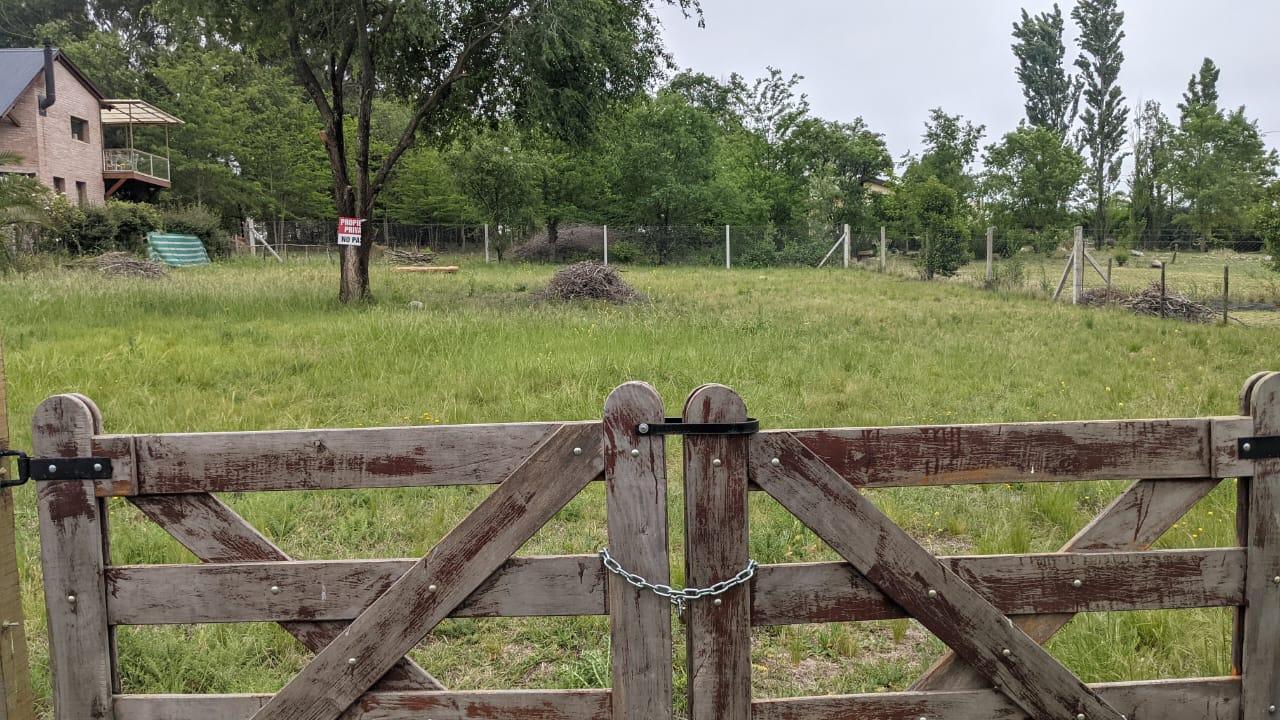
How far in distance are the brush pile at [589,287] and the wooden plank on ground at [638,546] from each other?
15500 mm

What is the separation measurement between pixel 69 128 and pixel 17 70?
2884 millimetres

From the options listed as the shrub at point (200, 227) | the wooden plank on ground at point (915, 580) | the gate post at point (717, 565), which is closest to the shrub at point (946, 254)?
the shrub at point (200, 227)

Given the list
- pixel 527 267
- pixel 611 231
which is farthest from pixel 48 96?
pixel 611 231

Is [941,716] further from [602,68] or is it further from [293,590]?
[602,68]

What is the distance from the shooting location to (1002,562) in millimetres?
2680

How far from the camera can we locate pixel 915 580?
8.53 ft

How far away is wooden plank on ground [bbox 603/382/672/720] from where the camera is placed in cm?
252

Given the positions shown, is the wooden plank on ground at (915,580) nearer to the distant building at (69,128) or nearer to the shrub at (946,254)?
the shrub at (946,254)

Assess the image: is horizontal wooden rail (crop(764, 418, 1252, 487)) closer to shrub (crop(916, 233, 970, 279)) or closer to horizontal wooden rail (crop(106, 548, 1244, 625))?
horizontal wooden rail (crop(106, 548, 1244, 625))

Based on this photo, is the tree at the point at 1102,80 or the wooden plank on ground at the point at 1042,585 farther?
the tree at the point at 1102,80

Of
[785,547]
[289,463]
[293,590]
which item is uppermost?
[289,463]

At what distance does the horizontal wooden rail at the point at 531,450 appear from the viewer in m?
2.58

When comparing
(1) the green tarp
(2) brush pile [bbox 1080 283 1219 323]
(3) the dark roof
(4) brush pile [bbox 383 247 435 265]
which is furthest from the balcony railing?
(2) brush pile [bbox 1080 283 1219 323]

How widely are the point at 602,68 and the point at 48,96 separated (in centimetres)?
2544
